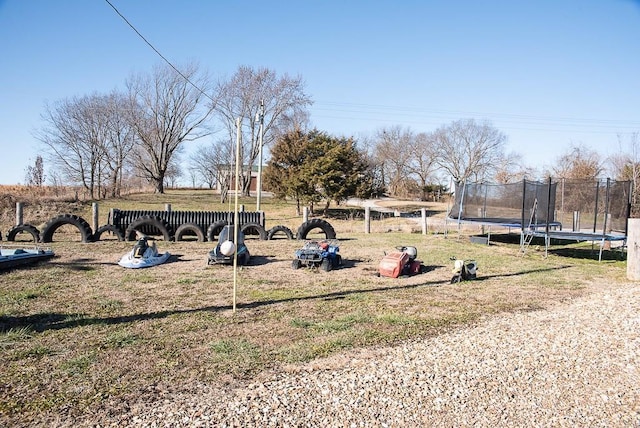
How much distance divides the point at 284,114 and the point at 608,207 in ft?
96.0

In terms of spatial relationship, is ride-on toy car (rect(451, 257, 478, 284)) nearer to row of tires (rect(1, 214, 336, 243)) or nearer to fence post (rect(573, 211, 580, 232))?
row of tires (rect(1, 214, 336, 243))

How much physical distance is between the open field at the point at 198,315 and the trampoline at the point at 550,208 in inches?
78.4

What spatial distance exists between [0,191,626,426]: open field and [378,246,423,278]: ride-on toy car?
0.22 m

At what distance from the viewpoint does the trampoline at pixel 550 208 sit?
13.4 meters

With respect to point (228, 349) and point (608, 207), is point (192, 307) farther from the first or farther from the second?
point (608, 207)

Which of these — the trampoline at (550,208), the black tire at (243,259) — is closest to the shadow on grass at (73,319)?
the black tire at (243,259)

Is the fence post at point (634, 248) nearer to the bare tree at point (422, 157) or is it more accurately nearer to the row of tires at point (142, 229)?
the row of tires at point (142, 229)

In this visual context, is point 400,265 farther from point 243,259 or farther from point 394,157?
point 394,157

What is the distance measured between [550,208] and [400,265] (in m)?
7.47

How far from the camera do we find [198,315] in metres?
6.27

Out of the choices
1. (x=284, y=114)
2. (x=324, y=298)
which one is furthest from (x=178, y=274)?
(x=284, y=114)

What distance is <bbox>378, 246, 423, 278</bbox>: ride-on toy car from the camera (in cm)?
932

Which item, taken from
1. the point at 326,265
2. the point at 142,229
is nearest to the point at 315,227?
the point at 326,265

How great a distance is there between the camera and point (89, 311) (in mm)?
6340
